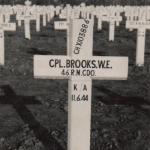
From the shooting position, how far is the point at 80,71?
6730mm

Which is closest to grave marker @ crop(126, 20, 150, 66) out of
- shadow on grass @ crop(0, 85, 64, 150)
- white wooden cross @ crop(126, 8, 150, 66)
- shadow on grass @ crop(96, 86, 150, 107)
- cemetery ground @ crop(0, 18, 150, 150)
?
white wooden cross @ crop(126, 8, 150, 66)

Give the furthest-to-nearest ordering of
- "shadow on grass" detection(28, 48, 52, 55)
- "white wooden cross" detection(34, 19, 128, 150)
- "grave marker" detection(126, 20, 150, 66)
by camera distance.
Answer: "shadow on grass" detection(28, 48, 52, 55)
"grave marker" detection(126, 20, 150, 66)
"white wooden cross" detection(34, 19, 128, 150)

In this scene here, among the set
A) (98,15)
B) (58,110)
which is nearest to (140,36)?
(58,110)

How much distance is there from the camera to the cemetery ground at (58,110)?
26.5ft

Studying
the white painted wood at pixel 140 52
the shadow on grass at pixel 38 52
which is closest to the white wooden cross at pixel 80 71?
the white painted wood at pixel 140 52

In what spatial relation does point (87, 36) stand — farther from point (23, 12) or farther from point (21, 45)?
point (23, 12)

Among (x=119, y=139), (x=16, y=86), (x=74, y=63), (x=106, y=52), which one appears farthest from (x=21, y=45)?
(x=74, y=63)

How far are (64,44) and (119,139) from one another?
12096mm

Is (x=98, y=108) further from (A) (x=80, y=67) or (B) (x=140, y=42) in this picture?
(B) (x=140, y=42)

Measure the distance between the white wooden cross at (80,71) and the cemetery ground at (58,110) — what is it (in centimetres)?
101

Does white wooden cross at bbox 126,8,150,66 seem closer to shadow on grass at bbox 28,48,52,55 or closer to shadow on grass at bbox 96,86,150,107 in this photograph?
shadow on grass at bbox 28,48,52,55

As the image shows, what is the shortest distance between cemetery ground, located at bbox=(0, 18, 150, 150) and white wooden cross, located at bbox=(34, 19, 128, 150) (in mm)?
1011

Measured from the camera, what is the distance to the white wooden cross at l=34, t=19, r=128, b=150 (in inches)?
261

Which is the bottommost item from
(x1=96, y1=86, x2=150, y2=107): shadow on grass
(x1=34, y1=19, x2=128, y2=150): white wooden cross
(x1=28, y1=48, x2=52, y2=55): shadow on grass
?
(x1=96, y1=86, x2=150, y2=107): shadow on grass
